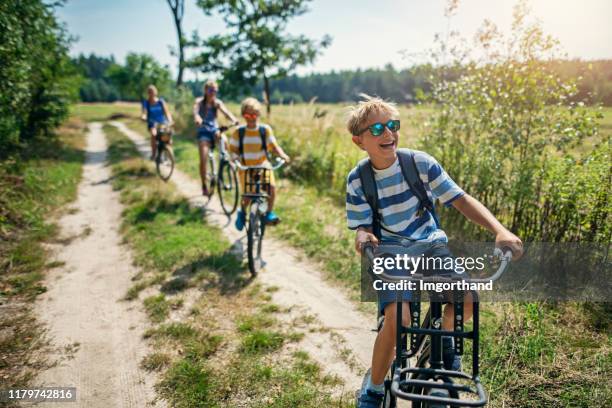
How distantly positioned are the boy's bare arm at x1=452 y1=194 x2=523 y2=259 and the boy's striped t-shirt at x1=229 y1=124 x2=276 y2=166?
3.81m

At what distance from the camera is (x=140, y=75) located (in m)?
39.8

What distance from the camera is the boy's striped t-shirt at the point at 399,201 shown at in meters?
2.55

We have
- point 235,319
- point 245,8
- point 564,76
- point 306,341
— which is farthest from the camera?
point 245,8

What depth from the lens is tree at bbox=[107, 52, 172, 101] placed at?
3975cm

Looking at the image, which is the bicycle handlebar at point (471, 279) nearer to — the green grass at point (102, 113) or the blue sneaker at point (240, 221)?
the blue sneaker at point (240, 221)

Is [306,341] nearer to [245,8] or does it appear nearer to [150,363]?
[150,363]

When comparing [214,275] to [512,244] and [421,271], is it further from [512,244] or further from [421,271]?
[512,244]

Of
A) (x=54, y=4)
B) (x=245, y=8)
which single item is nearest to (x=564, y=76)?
(x=54, y=4)

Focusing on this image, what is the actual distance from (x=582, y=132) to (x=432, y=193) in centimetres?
333

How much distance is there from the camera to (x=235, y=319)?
14.1 ft

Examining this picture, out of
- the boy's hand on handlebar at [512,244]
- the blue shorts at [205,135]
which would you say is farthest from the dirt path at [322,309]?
the blue shorts at [205,135]

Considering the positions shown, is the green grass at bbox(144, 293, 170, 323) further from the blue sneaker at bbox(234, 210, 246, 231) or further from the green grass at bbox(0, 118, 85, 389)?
the blue sneaker at bbox(234, 210, 246, 231)

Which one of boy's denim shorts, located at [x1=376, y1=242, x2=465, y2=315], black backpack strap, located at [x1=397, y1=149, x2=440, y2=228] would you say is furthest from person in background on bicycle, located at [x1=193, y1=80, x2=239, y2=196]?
boy's denim shorts, located at [x1=376, y1=242, x2=465, y2=315]

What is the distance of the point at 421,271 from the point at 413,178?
0.65 m
